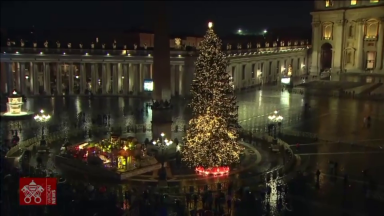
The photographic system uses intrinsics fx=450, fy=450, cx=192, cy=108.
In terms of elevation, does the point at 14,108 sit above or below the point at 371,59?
below

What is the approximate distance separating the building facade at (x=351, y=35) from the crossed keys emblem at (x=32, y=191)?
5938 centimetres

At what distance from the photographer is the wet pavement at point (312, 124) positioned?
71.6ft

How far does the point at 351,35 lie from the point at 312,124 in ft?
127

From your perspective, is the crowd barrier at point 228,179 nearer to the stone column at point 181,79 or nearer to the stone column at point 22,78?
the stone column at point 181,79

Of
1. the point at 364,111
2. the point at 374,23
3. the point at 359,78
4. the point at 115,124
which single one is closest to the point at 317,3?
the point at 374,23

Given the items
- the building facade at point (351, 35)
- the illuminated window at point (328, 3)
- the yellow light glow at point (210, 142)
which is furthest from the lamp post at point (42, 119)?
the illuminated window at point (328, 3)

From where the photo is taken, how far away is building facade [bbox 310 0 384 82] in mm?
68812

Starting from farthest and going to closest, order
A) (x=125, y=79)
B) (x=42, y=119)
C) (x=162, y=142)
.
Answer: (x=125, y=79), (x=42, y=119), (x=162, y=142)

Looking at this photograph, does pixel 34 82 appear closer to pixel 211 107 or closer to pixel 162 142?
pixel 162 142

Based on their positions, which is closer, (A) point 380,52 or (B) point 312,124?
(B) point 312,124

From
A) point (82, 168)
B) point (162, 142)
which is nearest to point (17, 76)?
point (162, 142)

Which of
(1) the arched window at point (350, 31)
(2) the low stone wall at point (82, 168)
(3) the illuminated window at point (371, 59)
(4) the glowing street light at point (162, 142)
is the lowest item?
(2) the low stone wall at point (82, 168)

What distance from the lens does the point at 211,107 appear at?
25.2 meters

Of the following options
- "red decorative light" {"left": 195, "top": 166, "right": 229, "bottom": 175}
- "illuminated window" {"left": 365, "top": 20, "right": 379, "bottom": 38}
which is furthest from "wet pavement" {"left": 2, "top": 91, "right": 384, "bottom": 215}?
"illuminated window" {"left": 365, "top": 20, "right": 379, "bottom": 38}
